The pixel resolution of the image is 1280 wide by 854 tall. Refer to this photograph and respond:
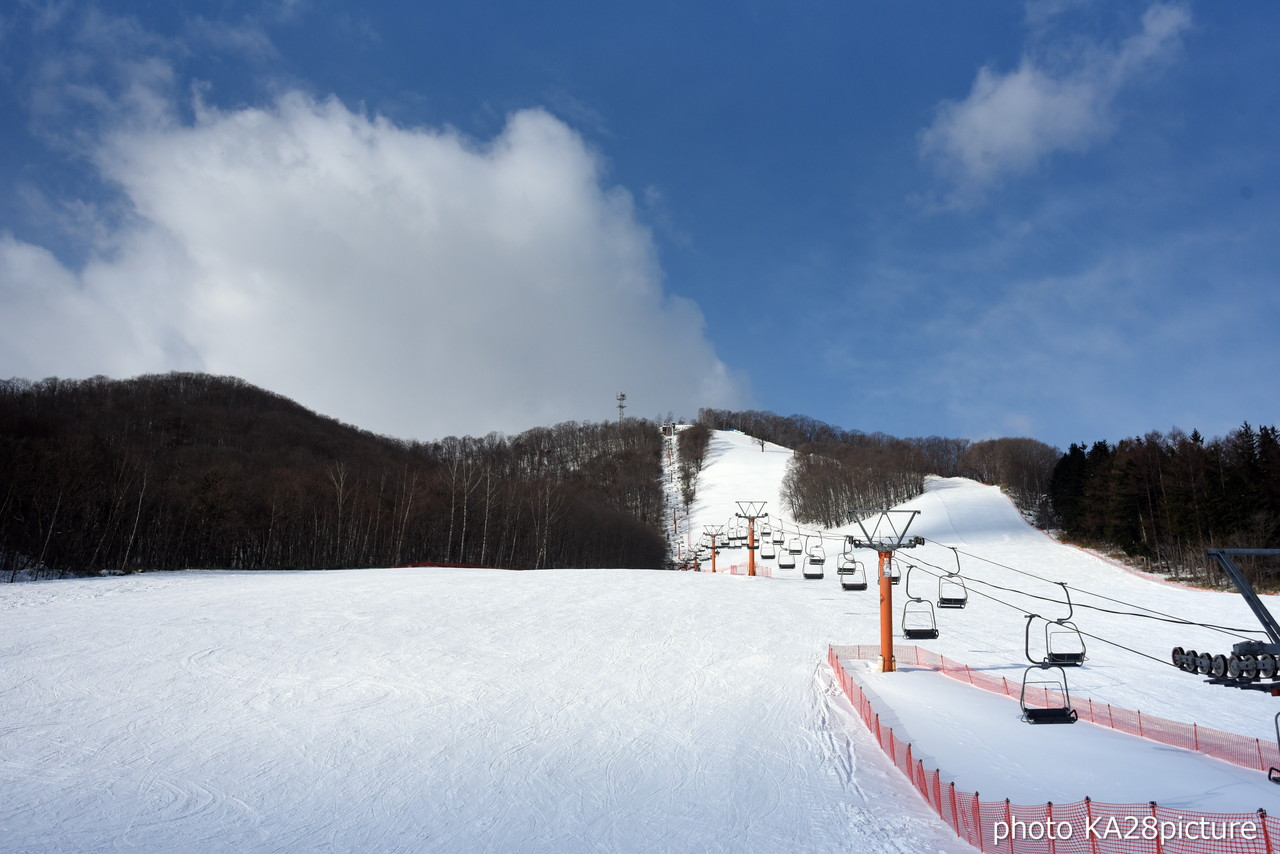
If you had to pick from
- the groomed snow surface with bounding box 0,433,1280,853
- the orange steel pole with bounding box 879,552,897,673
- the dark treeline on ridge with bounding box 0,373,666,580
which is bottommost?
the groomed snow surface with bounding box 0,433,1280,853

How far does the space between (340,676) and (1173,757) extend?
67.0 feet

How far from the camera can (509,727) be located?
1680 cm

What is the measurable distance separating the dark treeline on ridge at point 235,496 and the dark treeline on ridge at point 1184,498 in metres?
50.8

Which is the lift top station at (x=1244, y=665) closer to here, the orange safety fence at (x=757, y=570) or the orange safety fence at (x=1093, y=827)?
the orange safety fence at (x=1093, y=827)

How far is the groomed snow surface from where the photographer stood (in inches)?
450

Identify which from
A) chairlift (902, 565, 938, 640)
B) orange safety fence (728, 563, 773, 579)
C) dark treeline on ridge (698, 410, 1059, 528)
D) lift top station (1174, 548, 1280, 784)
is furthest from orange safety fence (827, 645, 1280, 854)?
dark treeline on ridge (698, 410, 1059, 528)

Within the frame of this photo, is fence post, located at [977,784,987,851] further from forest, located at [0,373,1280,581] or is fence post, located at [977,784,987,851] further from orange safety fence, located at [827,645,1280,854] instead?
forest, located at [0,373,1280,581]

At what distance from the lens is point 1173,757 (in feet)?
47.3

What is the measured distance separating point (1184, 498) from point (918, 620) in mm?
30924

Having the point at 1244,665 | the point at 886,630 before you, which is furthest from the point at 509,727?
the point at 1244,665

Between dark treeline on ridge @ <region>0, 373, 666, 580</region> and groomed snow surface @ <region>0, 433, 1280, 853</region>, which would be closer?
groomed snow surface @ <region>0, 433, 1280, 853</region>

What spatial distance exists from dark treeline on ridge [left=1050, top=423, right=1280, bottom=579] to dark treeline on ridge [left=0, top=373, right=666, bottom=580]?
5078cm

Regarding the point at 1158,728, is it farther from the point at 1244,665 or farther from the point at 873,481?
the point at 873,481

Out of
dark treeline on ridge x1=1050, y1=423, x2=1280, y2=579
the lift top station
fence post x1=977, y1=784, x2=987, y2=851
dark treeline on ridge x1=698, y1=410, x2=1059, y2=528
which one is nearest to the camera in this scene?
the lift top station
